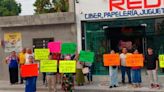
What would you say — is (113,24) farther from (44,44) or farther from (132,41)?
(44,44)

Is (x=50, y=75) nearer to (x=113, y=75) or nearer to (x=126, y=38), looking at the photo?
(x=113, y=75)

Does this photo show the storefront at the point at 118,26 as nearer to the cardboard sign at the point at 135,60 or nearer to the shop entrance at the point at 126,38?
the shop entrance at the point at 126,38

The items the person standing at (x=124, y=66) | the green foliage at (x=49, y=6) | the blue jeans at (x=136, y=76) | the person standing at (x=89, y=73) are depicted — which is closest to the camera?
the blue jeans at (x=136, y=76)

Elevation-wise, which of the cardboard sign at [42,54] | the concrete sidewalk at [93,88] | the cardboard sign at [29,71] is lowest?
the concrete sidewalk at [93,88]

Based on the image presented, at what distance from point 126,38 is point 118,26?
66cm

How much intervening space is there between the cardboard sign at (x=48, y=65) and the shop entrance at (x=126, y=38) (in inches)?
158

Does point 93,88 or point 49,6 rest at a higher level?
A: point 49,6

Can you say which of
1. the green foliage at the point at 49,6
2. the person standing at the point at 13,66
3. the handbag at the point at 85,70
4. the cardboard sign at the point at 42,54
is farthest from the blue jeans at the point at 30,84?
the green foliage at the point at 49,6

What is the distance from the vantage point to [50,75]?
52.9 feet

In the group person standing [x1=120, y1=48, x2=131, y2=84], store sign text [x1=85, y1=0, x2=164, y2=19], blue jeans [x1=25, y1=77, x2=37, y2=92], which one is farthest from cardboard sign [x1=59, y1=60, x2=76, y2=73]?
store sign text [x1=85, y1=0, x2=164, y2=19]

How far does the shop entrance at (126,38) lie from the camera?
1930 cm

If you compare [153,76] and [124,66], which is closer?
[153,76]

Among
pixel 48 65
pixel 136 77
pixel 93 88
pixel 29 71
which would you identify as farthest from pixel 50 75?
pixel 136 77

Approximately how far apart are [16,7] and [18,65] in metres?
61.6
